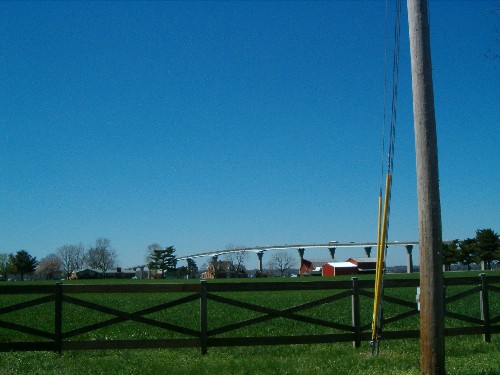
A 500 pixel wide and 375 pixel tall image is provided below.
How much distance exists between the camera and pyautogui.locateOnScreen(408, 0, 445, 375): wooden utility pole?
27.0ft

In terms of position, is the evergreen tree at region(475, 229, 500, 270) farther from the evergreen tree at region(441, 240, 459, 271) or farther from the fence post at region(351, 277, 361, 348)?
the fence post at region(351, 277, 361, 348)

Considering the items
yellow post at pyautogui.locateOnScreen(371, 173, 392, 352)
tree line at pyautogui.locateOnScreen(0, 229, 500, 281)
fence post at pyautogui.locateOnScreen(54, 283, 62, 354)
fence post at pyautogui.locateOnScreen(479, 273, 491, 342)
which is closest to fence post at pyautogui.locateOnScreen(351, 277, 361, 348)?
yellow post at pyautogui.locateOnScreen(371, 173, 392, 352)

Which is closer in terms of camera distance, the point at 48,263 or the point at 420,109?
the point at 420,109

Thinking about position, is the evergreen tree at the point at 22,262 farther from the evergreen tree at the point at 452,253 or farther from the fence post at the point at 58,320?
the fence post at the point at 58,320

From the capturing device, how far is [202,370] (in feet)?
33.0

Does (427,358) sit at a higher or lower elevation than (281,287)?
lower

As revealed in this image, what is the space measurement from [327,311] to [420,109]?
17.8 metres

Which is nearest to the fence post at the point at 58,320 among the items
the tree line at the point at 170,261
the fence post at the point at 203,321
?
the fence post at the point at 203,321

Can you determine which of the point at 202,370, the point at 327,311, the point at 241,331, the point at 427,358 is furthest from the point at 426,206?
the point at 327,311

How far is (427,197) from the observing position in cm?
833

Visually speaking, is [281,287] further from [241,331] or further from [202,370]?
[241,331]

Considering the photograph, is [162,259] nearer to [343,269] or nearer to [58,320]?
[343,269]

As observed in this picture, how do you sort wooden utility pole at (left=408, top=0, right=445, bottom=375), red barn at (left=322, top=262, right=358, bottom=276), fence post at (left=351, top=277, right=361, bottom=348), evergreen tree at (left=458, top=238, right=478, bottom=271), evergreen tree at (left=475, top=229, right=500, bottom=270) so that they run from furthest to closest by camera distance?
red barn at (left=322, top=262, right=358, bottom=276) < evergreen tree at (left=458, top=238, right=478, bottom=271) < evergreen tree at (left=475, top=229, right=500, bottom=270) < fence post at (left=351, top=277, right=361, bottom=348) < wooden utility pole at (left=408, top=0, right=445, bottom=375)

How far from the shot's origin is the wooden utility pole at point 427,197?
824 cm
